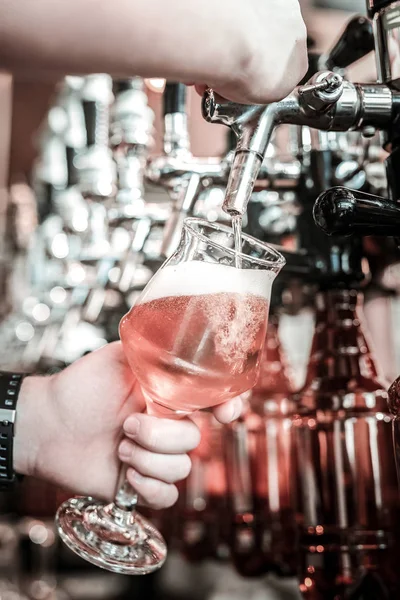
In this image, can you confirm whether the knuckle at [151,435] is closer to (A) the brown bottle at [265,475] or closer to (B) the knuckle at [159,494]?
(B) the knuckle at [159,494]

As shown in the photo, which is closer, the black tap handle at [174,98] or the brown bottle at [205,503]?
the black tap handle at [174,98]

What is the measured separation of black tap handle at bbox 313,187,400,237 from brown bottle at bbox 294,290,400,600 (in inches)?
11.7

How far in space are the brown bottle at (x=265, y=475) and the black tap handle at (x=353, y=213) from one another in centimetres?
50

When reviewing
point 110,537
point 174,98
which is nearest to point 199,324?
point 110,537

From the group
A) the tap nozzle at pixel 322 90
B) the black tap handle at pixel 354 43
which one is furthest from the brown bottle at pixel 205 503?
the tap nozzle at pixel 322 90

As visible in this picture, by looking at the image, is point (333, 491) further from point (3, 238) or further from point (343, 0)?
point (3, 238)

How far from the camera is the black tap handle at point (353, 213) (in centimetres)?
60

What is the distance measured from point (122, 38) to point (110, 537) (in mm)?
489

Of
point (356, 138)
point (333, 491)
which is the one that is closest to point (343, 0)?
point (356, 138)

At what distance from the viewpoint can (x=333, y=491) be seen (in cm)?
86

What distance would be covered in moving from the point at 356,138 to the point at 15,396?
0.58 m

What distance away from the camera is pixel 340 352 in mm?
909

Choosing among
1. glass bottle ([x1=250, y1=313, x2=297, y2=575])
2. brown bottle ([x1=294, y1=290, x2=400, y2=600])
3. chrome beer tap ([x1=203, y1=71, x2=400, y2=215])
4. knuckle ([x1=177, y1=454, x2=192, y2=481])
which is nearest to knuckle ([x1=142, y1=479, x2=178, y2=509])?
knuckle ([x1=177, y1=454, x2=192, y2=481])

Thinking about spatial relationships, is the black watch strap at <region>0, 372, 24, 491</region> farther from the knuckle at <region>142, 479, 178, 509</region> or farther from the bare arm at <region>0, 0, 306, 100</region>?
the bare arm at <region>0, 0, 306, 100</region>
